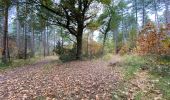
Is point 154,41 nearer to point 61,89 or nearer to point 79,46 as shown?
point 79,46

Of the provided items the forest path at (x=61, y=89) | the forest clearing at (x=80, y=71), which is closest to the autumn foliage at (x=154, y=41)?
the forest clearing at (x=80, y=71)

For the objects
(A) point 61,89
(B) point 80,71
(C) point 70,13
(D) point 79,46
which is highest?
(C) point 70,13

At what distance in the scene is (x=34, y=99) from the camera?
5.81m

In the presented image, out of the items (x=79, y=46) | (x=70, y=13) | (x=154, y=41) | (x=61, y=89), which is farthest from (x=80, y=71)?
(x=154, y=41)

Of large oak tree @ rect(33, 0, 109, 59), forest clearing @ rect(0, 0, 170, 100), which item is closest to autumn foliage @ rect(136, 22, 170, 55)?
forest clearing @ rect(0, 0, 170, 100)

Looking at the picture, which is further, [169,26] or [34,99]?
[169,26]

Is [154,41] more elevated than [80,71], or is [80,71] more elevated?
[154,41]

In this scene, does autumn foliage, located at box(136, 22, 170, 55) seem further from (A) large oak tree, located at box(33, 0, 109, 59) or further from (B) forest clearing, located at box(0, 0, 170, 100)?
(A) large oak tree, located at box(33, 0, 109, 59)

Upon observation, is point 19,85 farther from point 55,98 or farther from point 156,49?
point 156,49

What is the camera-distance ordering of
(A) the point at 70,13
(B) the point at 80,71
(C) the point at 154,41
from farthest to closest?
(A) the point at 70,13 < (C) the point at 154,41 < (B) the point at 80,71

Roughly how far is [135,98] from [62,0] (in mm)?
10398

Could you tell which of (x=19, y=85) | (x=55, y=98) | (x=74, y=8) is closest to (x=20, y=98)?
(x=55, y=98)

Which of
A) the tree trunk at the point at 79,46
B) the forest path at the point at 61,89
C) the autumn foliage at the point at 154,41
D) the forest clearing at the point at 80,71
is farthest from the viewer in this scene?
the tree trunk at the point at 79,46

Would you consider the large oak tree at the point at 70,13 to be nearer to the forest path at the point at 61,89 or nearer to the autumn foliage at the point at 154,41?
the autumn foliage at the point at 154,41
